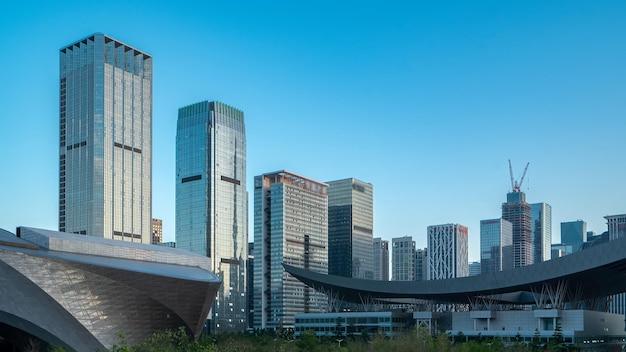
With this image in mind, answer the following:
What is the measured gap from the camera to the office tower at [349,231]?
192 m

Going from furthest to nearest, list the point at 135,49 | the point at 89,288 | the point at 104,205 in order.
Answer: the point at 135,49, the point at 104,205, the point at 89,288

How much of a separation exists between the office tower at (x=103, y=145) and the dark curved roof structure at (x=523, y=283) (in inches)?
2608

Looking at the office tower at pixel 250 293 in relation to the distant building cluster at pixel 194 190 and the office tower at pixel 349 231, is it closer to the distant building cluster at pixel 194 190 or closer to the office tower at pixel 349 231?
the distant building cluster at pixel 194 190

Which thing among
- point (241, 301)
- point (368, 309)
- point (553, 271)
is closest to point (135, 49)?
point (241, 301)

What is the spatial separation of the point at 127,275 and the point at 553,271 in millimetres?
37861

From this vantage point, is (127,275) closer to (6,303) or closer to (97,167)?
(6,303)

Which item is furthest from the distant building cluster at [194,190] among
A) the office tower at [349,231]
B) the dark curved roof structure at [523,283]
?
the dark curved roof structure at [523,283]

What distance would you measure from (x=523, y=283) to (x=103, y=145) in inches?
3976

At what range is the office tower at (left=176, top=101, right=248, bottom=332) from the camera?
151 metres

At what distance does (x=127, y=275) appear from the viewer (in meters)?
50.0

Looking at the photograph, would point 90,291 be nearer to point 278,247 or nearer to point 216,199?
point 216,199

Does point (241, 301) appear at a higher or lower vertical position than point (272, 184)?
lower

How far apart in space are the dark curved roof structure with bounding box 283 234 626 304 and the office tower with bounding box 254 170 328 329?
227 ft

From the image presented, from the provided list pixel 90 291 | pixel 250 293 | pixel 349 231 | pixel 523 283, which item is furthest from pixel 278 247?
pixel 90 291
